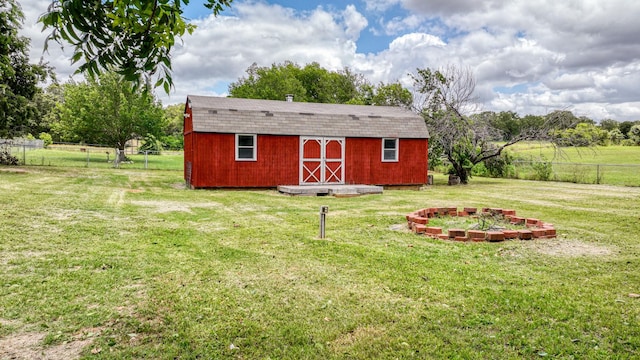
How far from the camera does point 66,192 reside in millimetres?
12141

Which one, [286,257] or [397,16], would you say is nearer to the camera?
[286,257]

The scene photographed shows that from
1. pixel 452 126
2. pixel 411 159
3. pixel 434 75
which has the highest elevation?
pixel 434 75

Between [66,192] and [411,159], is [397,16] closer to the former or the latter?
[411,159]

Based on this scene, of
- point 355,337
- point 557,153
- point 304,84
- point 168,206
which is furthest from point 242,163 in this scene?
point 304,84

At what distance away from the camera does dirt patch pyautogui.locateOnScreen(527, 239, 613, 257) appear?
6113 mm

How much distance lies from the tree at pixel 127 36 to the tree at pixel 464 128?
752 inches

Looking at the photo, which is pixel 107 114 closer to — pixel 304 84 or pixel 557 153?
pixel 304 84

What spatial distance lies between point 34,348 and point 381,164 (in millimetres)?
15863

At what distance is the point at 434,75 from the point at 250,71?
118 feet

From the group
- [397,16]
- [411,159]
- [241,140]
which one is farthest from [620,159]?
[241,140]

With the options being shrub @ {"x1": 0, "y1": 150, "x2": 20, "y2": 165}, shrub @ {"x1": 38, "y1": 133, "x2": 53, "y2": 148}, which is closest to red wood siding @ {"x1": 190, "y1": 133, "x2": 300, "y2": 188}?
shrub @ {"x1": 0, "y1": 150, "x2": 20, "y2": 165}

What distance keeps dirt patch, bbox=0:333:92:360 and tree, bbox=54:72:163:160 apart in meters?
30.0

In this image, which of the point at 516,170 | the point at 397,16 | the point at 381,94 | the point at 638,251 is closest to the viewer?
the point at 638,251

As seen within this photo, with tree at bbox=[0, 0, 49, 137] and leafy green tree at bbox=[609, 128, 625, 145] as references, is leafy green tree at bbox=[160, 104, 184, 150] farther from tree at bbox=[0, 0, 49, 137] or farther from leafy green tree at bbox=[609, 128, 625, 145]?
leafy green tree at bbox=[609, 128, 625, 145]
